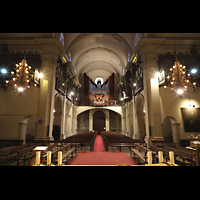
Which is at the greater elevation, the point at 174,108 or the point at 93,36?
the point at 93,36

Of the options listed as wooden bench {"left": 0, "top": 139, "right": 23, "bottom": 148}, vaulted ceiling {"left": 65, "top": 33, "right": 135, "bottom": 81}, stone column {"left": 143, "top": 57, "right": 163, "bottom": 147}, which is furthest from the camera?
vaulted ceiling {"left": 65, "top": 33, "right": 135, "bottom": 81}

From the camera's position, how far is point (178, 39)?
34.1 ft

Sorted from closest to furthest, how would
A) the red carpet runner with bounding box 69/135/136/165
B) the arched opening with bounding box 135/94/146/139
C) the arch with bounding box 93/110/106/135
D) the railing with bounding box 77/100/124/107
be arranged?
the red carpet runner with bounding box 69/135/136/165 → the arched opening with bounding box 135/94/146/139 → the railing with bounding box 77/100/124/107 → the arch with bounding box 93/110/106/135

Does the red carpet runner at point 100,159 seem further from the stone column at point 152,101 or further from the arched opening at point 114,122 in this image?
the arched opening at point 114,122

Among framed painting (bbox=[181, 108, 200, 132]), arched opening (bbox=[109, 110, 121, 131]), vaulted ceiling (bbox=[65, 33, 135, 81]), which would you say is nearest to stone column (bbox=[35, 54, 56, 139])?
vaulted ceiling (bbox=[65, 33, 135, 81])

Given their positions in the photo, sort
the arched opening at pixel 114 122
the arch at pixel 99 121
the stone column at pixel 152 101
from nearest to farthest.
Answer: the stone column at pixel 152 101
the arched opening at pixel 114 122
the arch at pixel 99 121

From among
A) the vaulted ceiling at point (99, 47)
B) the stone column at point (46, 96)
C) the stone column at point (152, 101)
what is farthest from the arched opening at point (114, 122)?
the stone column at point (46, 96)

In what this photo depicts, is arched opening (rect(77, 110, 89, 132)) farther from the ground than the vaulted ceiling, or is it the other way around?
the vaulted ceiling

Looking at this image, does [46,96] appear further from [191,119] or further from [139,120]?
[191,119]

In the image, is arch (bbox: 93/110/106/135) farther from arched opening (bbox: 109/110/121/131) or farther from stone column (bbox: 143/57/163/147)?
stone column (bbox: 143/57/163/147)

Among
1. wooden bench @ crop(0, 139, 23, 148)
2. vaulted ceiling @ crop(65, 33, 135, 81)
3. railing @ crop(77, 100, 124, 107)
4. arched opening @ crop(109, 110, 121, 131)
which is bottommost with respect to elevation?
wooden bench @ crop(0, 139, 23, 148)
